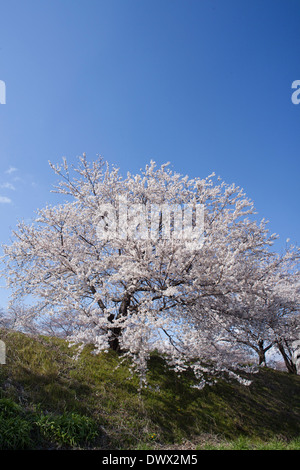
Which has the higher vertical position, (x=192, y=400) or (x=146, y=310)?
(x=146, y=310)

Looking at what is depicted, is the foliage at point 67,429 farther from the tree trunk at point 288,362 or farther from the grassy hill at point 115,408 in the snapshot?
the tree trunk at point 288,362

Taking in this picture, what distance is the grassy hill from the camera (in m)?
5.85

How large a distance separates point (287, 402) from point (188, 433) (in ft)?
21.4

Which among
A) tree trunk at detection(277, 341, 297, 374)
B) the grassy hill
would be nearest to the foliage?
the grassy hill

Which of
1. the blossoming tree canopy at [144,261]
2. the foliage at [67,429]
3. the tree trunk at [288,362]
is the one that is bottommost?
the foliage at [67,429]

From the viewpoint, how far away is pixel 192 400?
898cm

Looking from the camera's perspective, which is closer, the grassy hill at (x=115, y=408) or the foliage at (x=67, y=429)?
the foliage at (x=67, y=429)

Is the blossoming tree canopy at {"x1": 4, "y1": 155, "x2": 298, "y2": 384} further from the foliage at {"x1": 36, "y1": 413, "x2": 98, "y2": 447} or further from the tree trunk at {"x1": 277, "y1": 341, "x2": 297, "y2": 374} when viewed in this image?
the tree trunk at {"x1": 277, "y1": 341, "x2": 297, "y2": 374}

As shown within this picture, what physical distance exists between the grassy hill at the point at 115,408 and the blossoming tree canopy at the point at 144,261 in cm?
104

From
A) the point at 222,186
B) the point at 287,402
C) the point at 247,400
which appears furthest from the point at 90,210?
the point at 287,402

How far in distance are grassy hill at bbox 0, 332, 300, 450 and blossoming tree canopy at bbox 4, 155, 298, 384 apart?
1.04 m

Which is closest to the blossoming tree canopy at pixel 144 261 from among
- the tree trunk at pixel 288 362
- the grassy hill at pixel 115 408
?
the grassy hill at pixel 115 408

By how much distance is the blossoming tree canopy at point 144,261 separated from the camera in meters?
7.58

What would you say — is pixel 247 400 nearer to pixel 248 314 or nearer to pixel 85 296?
pixel 248 314
